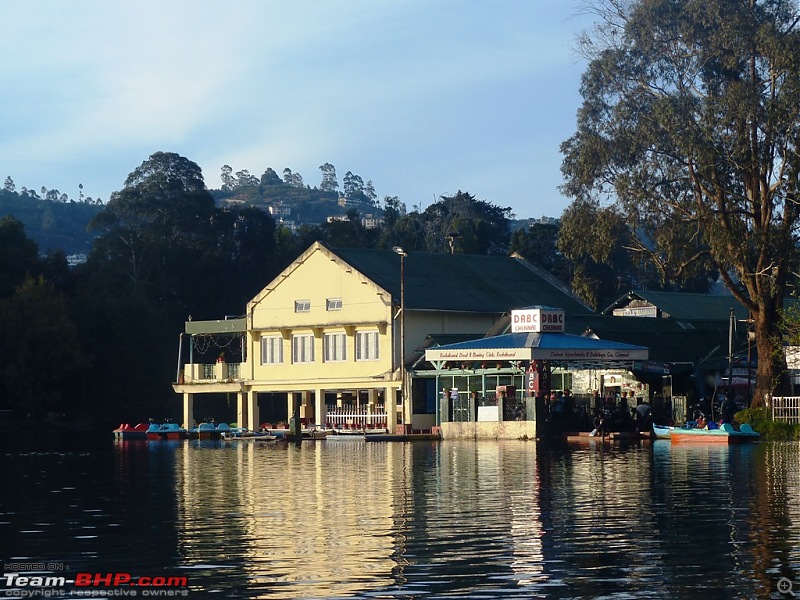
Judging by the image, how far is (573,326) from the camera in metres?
69.5

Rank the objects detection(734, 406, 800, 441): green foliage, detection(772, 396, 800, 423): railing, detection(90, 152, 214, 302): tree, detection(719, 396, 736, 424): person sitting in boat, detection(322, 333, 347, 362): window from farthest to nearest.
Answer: detection(90, 152, 214, 302): tree
detection(322, 333, 347, 362): window
detection(719, 396, 736, 424): person sitting in boat
detection(772, 396, 800, 423): railing
detection(734, 406, 800, 441): green foliage

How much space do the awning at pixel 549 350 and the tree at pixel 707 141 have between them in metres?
3.91

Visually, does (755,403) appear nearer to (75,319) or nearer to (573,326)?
(573,326)

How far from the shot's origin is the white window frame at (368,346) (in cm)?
7094

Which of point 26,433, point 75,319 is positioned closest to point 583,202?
point 26,433

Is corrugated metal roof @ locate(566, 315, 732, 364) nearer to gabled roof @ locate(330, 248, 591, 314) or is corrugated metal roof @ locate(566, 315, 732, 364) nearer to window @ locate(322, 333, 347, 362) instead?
gabled roof @ locate(330, 248, 591, 314)

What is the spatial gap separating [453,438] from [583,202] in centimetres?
1172

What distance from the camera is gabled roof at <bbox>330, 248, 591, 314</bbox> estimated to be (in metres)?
71.4

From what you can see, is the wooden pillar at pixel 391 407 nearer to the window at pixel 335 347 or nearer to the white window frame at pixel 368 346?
the white window frame at pixel 368 346

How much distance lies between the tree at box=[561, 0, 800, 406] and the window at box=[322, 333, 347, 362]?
737 inches

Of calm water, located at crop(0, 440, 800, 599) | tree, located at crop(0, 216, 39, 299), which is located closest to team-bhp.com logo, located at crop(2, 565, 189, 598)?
calm water, located at crop(0, 440, 800, 599)

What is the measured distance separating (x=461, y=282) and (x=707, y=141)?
24051mm

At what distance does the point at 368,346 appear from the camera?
71625mm

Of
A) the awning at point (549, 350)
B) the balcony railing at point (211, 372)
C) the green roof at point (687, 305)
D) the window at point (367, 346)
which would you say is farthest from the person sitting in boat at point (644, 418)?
the balcony railing at point (211, 372)
